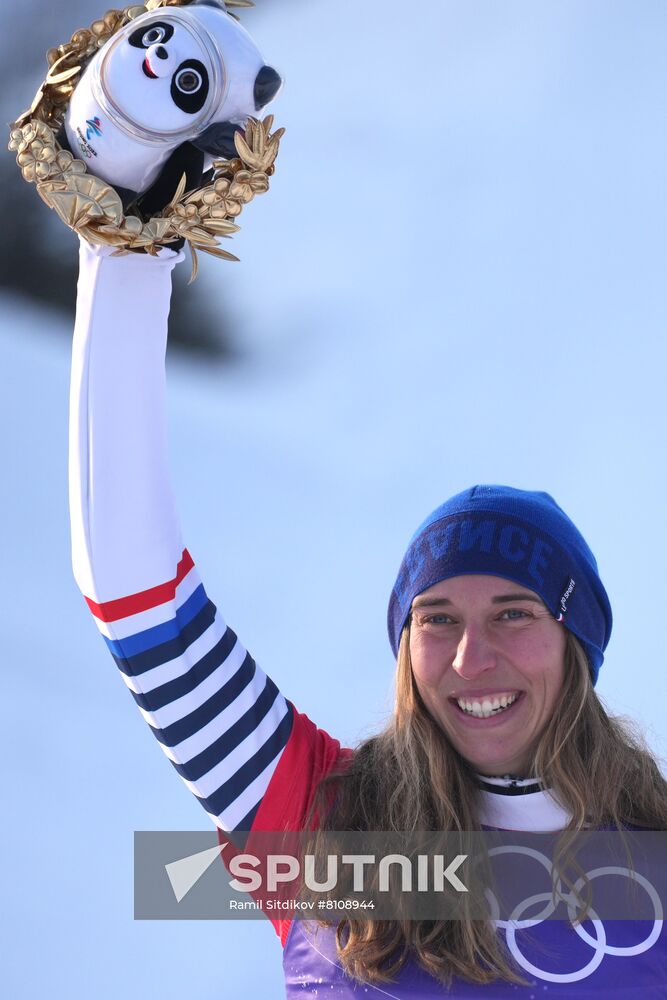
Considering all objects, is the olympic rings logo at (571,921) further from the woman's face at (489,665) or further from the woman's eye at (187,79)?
the woman's eye at (187,79)

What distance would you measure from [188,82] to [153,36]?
9 centimetres

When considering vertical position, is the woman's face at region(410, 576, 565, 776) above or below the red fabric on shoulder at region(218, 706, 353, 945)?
above

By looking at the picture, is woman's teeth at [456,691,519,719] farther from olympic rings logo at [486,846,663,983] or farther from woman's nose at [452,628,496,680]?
olympic rings logo at [486,846,663,983]

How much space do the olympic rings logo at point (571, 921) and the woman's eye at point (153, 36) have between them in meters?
1.32

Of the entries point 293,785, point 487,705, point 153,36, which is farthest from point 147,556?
point 153,36

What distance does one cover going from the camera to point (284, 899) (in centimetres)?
200

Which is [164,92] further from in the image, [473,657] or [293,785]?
[293,785]

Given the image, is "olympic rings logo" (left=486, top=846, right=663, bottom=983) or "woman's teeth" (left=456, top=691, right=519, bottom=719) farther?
"woman's teeth" (left=456, top=691, right=519, bottom=719)

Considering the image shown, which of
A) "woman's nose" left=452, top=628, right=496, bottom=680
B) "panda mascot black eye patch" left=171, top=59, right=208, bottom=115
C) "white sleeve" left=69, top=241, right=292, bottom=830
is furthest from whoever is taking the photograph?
"woman's nose" left=452, top=628, right=496, bottom=680

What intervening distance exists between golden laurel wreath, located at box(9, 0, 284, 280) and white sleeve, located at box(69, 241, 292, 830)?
0.33 feet

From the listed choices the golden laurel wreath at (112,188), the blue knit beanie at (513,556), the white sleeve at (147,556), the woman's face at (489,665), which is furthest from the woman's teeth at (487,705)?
the golden laurel wreath at (112,188)

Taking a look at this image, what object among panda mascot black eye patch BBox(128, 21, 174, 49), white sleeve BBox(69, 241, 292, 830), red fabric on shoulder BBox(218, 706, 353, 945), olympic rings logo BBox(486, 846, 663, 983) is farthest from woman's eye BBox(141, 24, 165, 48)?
olympic rings logo BBox(486, 846, 663, 983)

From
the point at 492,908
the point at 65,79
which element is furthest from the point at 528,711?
the point at 65,79

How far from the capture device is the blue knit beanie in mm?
2057
